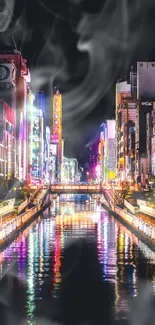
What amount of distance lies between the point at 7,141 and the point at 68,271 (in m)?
124

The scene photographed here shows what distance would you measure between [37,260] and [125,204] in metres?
54.8

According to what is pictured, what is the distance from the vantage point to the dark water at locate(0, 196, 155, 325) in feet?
75.5

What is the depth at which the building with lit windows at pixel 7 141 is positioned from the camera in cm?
14490

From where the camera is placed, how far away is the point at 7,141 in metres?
156

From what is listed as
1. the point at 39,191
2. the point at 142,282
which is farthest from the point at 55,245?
the point at 39,191

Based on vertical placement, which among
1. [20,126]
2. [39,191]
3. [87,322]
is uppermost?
[20,126]

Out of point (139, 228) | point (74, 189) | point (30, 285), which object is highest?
point (74, 189)

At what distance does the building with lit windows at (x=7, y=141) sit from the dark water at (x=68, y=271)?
289ft

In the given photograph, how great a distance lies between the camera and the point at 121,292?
26.0 meters

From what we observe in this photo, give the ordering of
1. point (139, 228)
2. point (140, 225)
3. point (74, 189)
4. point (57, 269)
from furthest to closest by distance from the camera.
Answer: point (74, 189)
point (139, 228)
point (140, 225)
point (57, 269)

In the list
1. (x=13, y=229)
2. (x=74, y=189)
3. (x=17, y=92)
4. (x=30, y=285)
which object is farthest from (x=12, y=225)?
(x=17, y=92)

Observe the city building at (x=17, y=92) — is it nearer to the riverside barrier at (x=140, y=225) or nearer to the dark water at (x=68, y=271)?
the riverside barrier at (x=140, y=225)

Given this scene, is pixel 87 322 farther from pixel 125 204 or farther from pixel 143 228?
pixel 125 204

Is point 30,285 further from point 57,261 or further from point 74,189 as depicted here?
point 74,189
